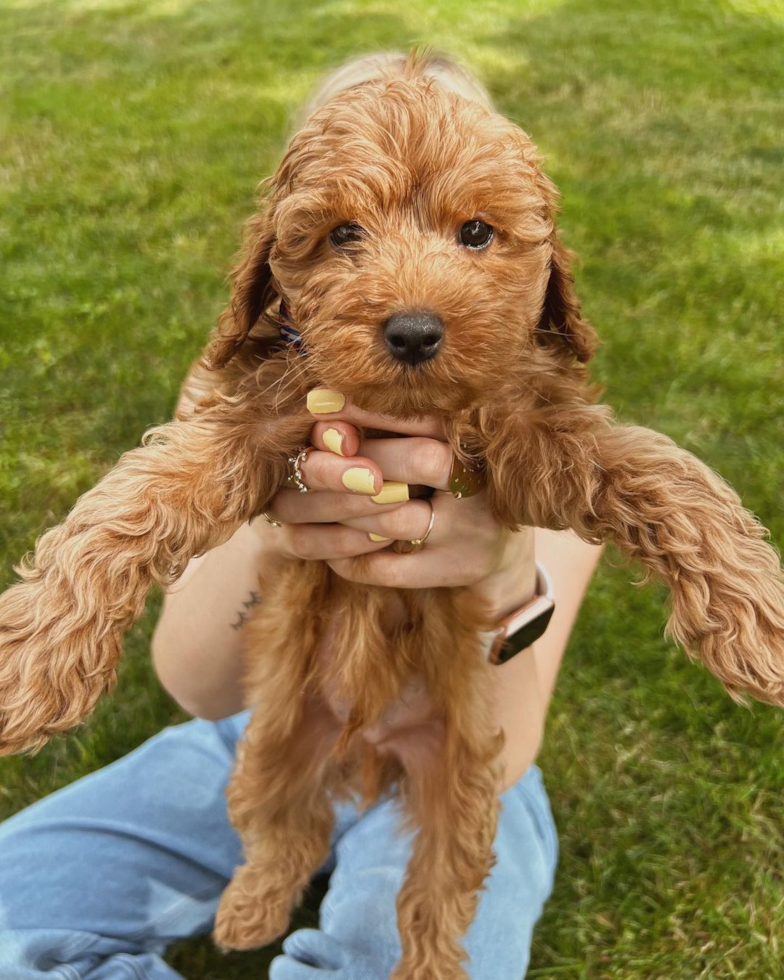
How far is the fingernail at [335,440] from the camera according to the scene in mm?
1839

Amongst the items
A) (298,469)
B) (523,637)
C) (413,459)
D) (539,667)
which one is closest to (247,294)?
(298,469)

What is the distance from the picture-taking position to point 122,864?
8.23 feet

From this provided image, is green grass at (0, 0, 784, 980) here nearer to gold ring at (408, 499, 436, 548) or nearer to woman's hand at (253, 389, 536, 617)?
woman's hand at (253, 389, 536, 617)

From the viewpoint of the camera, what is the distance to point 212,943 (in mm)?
2730

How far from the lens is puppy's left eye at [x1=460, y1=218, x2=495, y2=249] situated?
1733 mm

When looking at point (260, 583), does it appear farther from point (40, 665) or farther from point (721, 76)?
point (721, 76)

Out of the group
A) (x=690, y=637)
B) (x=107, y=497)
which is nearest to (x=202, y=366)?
(x=107, y=497)

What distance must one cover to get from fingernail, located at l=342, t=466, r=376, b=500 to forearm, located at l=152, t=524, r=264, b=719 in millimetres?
632

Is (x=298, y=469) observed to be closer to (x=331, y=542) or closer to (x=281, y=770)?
(x=331, y=542)

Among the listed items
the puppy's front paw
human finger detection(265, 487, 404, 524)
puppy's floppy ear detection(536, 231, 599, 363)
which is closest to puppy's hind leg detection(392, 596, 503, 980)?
human finger detection(265, 487, 404, 524)

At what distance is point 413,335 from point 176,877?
199cm

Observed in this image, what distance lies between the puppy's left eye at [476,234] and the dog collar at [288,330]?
40cm

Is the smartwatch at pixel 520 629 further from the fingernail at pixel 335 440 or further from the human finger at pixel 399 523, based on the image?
the fingernail at pixel 335 440

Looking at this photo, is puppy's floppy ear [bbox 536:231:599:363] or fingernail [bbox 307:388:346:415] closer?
fingernail [bbox 307:388:346:415]
